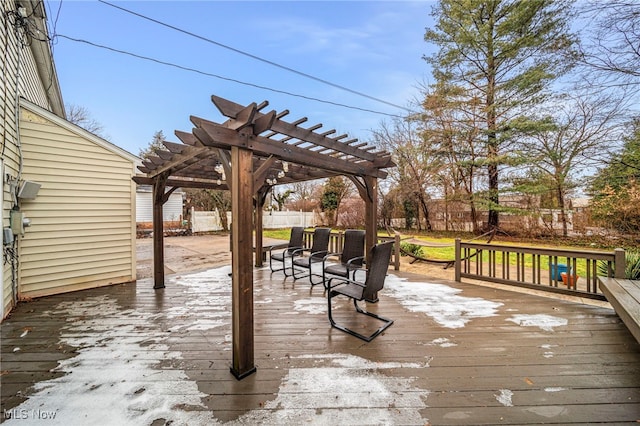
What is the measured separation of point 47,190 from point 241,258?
3.99 meters

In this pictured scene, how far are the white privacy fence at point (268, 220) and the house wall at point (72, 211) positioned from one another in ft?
31.1

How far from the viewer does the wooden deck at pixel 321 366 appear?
157cm

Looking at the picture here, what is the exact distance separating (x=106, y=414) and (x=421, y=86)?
13.3m

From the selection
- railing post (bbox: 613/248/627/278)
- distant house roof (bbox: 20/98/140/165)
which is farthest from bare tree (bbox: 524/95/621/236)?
distant house roof (bbox: 20/98/140/165)

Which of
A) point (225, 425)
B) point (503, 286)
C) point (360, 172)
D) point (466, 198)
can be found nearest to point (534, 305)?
point (503, 286)

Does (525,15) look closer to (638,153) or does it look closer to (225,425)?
(638,153)

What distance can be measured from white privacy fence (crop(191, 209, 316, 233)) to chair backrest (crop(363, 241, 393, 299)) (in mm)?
12587

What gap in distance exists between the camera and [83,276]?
4.20 meters

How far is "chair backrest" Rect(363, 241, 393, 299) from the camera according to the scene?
8.82ft

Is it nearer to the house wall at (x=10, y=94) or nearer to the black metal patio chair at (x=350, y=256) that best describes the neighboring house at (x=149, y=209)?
the house wall at (x=10, y=94)

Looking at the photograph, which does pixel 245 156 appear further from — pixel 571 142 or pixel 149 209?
pixel 149 209

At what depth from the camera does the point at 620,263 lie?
10.3 feet

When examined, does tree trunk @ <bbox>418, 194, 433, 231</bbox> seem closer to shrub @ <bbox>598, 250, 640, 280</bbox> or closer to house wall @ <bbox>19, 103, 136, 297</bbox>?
shrub @ <bbox>598, 250, 640, 280</bbox>

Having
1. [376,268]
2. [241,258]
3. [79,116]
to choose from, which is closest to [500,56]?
[376,268]
